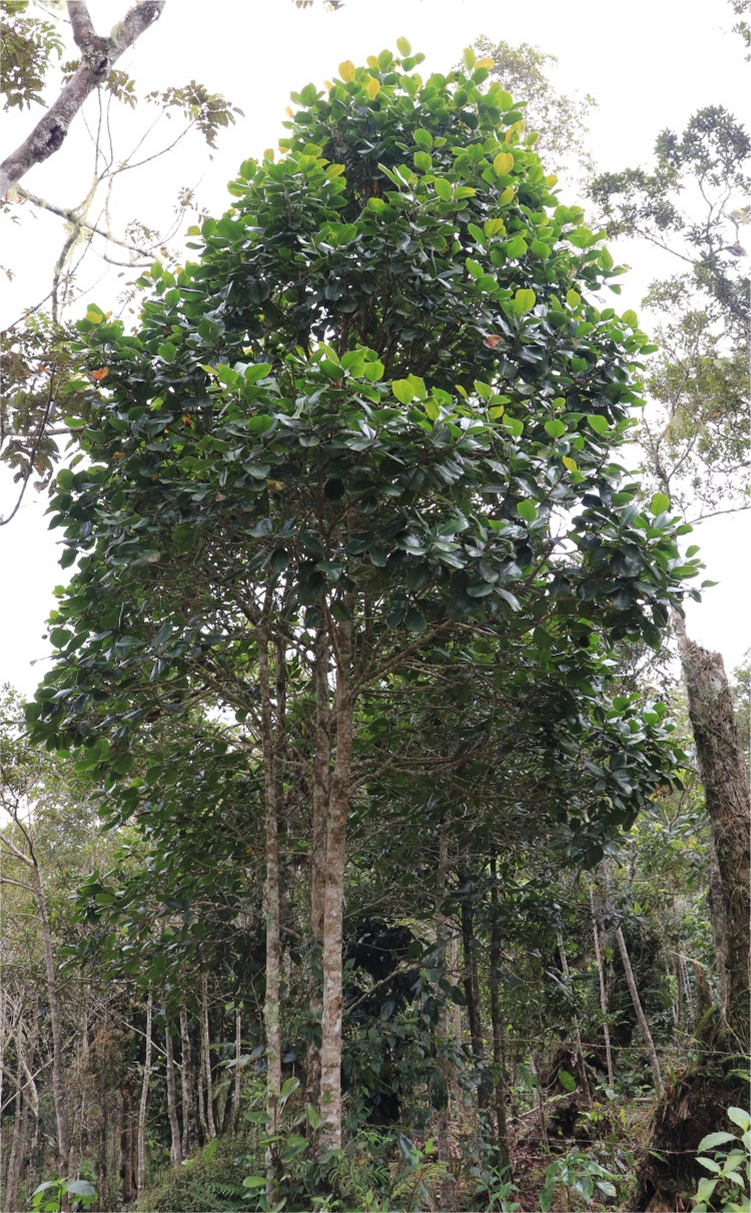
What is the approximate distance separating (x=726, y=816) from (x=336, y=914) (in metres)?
2.15

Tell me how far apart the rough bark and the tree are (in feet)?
2.38

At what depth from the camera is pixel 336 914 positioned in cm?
383

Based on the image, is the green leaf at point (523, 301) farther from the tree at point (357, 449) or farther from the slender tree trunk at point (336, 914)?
the slender tree trunk at point (336, 914)

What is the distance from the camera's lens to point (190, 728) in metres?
4.60

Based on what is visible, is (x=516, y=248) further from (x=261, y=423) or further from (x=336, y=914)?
(x=336, y=914)

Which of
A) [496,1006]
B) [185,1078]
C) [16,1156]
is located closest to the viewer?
[496,1006]

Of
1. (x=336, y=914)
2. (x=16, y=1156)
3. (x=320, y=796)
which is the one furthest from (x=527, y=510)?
(x=16, y=1156)

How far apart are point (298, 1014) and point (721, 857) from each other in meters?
2.30

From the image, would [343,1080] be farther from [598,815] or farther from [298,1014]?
[598,815]

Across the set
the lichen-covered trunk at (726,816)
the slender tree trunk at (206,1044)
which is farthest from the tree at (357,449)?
the slender tree trunk at (206,1044)

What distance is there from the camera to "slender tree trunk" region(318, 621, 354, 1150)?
3.56 metres

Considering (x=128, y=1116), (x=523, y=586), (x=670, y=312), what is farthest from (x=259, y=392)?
(x=128, y=1116)

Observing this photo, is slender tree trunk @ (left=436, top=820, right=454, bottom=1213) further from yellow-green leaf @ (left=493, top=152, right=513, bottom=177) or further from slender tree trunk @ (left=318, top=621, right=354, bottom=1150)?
yellow-green leaf @ (left=493, top=152, right=513, bottom=177)

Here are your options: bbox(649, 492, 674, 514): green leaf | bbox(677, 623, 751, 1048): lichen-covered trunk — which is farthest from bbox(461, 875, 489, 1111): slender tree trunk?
bbox(649, 492, 674, 514): green leaf
